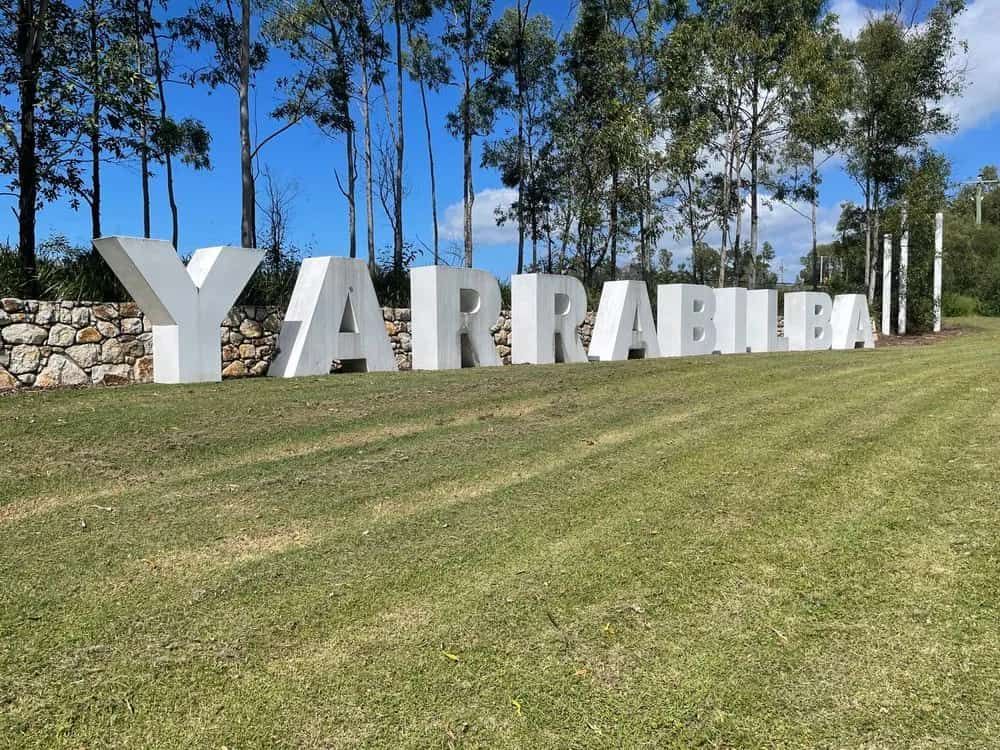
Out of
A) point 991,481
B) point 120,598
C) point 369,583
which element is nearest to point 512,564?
point 369,583

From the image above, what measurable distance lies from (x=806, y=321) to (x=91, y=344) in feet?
54.7

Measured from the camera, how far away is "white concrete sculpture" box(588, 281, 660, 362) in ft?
44.1

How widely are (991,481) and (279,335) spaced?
8.29m

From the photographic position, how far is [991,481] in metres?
4.41

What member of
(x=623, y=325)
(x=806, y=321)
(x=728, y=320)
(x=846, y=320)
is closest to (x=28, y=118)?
(x=623, y=325)

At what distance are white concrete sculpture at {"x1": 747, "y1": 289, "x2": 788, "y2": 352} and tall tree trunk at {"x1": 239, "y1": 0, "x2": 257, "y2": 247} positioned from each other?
12.0 meters

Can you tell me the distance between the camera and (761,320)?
17.5 m

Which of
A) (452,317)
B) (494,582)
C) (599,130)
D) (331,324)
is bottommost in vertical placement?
(494,582)

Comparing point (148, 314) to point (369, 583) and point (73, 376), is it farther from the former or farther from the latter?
point (369, 583)

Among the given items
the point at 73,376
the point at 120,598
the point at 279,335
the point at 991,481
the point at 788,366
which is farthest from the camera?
the point at 788,366

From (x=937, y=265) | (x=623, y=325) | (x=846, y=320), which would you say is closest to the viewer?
(x=623, y=325)

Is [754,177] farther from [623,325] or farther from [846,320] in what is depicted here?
[623,325]

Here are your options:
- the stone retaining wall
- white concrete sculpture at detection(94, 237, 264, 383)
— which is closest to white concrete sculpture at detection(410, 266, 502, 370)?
the stone retaining wall

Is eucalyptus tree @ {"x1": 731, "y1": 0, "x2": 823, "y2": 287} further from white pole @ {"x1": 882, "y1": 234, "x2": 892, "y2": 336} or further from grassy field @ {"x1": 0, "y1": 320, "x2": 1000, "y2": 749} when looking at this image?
grassy field @ {"x1": 0, "y1": 320, "x2": 1000, "y2": 749}
